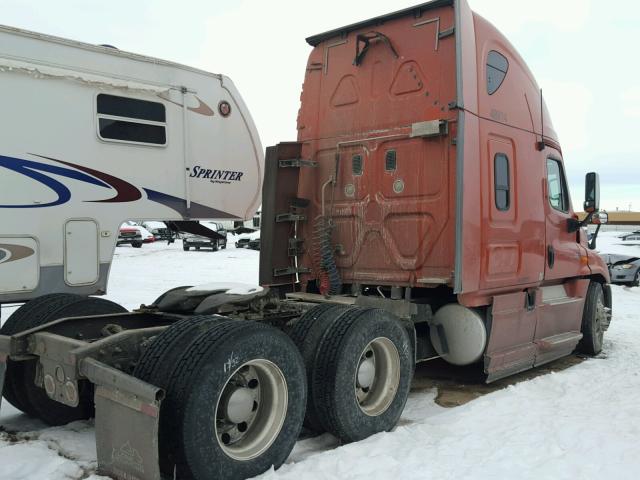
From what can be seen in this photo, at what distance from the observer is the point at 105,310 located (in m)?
4.80

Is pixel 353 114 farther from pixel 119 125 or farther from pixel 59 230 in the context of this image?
pixel 59 230

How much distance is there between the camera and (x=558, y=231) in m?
6.58

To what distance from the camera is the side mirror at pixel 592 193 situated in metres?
6.91

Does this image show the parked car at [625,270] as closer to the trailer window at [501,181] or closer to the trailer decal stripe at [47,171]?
the trailer window at [501,181]

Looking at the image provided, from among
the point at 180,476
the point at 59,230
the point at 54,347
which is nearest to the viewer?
the point at 180,476

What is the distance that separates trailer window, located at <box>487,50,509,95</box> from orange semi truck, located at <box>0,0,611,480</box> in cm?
2

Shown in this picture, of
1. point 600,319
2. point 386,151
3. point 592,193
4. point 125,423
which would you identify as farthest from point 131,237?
point 125,423

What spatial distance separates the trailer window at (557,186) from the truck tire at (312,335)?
3290 millimetres

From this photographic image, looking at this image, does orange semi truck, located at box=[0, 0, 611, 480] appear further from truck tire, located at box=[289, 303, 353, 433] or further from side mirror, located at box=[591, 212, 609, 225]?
side mirror, located at box=[591, 212, 609, 225]

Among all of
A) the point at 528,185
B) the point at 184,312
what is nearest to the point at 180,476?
the point at 184,312

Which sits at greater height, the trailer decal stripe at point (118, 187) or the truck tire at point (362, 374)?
the trailer decal stripe at point (118, 187)

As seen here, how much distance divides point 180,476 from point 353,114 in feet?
12.6

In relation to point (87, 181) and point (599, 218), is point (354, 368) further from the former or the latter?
point (599, 218)

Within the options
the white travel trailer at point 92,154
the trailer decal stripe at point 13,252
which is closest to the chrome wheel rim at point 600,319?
the white travel trailer at point 92,154
